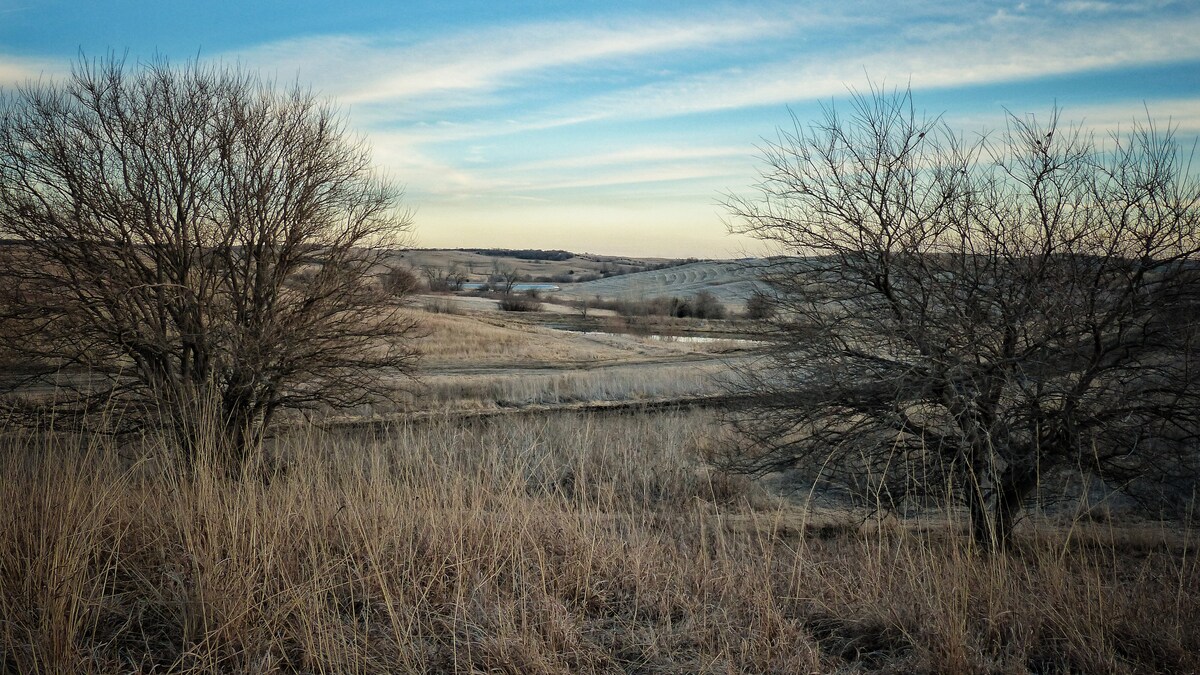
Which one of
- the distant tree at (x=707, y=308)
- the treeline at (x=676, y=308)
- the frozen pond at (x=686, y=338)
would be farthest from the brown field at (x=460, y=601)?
the distant tree at (x=707, y=308)

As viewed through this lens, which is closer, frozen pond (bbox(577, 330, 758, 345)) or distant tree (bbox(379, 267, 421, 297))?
distant tree (bbox(379, 267, 421, 297))

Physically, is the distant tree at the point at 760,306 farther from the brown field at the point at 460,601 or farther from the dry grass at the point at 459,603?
the dry grass at the point at 459,603

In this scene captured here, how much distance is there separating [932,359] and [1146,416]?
2.77m

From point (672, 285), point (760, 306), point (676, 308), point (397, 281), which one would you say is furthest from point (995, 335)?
point (672, 285)

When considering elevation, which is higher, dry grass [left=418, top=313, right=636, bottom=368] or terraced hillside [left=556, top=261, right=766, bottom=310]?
terraced hillside [left=556, top=261, right=766, bottom=310]

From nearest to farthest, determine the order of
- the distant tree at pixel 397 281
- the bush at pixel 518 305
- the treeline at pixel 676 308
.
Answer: the distant tree at pixel 397 281, the treeline at pixel 676 308, the bush at pixel 518 305

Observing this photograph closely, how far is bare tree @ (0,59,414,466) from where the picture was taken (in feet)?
41.7

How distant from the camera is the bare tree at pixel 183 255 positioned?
41.7 ft

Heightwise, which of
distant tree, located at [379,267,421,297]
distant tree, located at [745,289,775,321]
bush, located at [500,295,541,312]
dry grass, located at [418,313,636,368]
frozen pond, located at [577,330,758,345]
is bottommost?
frozen pond, located at [577,330,758,345]

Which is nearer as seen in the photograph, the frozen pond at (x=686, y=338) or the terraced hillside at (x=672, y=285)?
the frozen pond at (x=686, y=338)

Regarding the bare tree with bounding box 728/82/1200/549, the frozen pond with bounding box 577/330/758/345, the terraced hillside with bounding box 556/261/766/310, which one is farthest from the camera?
the terraced hillside with bounding box 556/261/766/310

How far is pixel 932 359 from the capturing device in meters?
8.62

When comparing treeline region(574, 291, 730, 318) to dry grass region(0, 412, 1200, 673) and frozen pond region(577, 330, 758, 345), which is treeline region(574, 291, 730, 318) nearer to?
frozen pond region(577, 330, 758, 345)

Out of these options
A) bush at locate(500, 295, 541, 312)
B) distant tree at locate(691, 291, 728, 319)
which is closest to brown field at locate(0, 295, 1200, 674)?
distant tree at locate(691, 291, 728, 319)
